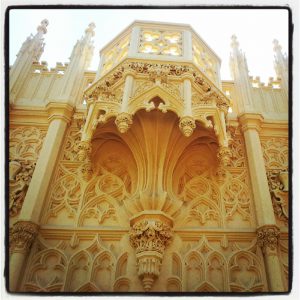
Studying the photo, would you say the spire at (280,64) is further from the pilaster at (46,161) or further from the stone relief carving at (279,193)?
the pilaster at (46,161)

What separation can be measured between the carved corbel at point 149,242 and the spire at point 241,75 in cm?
292

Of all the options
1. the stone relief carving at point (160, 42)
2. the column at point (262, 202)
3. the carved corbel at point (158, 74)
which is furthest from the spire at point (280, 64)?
the carved corbel at point (158, 74)

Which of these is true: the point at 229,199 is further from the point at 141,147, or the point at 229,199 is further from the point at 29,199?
the point at 29,199

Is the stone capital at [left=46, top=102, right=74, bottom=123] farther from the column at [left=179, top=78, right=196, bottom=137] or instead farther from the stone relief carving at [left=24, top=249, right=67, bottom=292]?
the stone relief carving at [left=24, top=249, right=67, bottom=292]

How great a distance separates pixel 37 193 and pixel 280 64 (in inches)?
237

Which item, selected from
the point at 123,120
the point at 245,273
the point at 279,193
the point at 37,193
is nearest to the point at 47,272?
the point at 37,193

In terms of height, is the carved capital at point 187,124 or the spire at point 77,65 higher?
the spire at point 77,65

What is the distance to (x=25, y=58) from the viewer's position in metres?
7.15

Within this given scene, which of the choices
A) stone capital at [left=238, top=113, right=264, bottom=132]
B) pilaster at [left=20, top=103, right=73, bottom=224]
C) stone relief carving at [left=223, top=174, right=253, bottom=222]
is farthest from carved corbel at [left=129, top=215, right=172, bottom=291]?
stone capital at [left=238, top=113, right=264, bottom=132]

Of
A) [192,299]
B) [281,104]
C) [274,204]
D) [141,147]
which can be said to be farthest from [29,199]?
[281,104]

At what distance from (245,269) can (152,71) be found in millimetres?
3346

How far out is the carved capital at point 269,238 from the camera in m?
4.41

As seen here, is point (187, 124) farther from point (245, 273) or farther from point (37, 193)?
point (37, 193)

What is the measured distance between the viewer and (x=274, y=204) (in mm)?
5039
